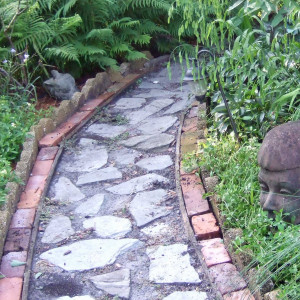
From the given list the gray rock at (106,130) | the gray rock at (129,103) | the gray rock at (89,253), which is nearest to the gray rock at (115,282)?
the gray rock at (89,253)

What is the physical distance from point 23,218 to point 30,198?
30cm

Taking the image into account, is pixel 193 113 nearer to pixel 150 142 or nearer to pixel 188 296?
pixel 150 142

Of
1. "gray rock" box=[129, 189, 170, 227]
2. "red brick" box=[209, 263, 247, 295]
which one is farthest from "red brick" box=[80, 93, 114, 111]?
"red brick" box=[209, 263, 247, 295]

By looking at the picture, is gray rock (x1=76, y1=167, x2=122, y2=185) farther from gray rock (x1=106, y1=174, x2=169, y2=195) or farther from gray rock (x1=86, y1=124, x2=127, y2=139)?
gray rock (x1=86, y1=124, x2=127, y2=139)

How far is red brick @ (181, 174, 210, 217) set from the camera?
3916mm

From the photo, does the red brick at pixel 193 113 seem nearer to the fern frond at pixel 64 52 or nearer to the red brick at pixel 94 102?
the red brick at pixel 94 102

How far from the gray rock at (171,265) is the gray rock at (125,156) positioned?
1390mm

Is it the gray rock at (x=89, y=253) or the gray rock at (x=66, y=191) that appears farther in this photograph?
the gray rock at (x=66, y=191)

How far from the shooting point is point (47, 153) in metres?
5.06

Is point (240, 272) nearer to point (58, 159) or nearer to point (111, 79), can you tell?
point (58, 159)

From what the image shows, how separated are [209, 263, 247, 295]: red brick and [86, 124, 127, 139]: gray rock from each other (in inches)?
94.3

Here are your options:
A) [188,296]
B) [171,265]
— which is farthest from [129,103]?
[188,296]

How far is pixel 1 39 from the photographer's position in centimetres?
626

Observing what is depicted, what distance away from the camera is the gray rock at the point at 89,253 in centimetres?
360
